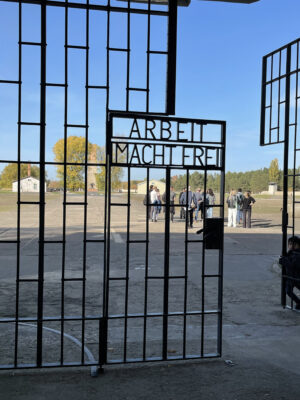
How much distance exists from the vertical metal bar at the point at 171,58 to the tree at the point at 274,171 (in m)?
81.6

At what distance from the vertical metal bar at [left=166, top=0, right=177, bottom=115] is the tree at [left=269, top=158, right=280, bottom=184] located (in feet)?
268

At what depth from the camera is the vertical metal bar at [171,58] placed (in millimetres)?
5102

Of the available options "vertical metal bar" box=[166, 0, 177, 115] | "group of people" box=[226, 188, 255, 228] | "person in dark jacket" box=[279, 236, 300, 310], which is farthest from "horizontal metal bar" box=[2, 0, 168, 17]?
"group of people" box=[226, 188, 255, 228]

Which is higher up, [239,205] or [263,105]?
[263,105]

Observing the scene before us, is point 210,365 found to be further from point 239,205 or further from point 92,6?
point 239,205

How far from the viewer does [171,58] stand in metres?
5.11

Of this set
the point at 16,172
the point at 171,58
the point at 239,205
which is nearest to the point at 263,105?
the point at 171,58

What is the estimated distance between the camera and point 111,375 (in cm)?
460

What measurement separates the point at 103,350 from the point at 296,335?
9.05 ft

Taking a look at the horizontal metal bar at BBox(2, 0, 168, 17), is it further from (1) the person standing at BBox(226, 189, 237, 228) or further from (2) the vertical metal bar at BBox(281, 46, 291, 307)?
(1) the person standing at BBox(226, 189, 237, 228)

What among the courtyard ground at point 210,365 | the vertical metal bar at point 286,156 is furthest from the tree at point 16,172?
the vertical metal bar at point 286,156

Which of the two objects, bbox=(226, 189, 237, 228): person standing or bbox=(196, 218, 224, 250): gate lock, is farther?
bbox=(226, 189, 237, 228): person standing

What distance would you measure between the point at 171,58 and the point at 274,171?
285ft

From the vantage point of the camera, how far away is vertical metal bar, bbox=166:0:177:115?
5.10m
